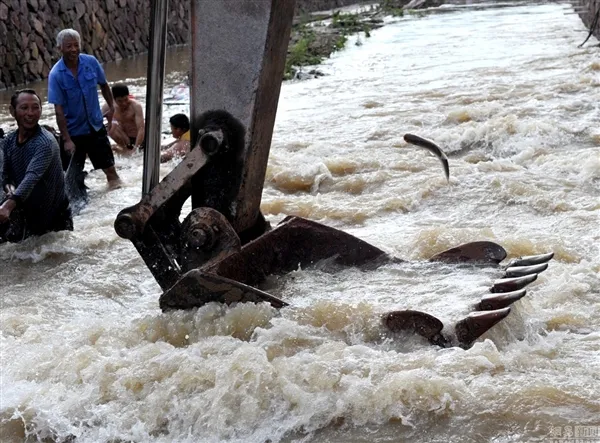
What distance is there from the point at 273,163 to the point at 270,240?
427 cm

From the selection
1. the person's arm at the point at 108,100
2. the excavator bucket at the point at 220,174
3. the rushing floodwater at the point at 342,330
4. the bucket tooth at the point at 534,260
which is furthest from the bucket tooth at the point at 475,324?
the person's arm at the point at 108,100

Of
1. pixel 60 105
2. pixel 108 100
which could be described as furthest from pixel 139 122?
pixel 60 105

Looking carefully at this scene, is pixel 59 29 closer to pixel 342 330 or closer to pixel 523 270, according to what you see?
pixel 342 330

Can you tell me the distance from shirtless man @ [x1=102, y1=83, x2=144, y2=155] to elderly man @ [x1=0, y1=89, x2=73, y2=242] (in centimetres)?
325

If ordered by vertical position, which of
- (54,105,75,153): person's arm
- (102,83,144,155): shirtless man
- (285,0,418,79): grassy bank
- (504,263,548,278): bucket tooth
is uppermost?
(504,263,548,278): bucket tooth

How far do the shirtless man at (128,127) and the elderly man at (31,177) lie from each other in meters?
3.25

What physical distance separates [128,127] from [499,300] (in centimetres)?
699

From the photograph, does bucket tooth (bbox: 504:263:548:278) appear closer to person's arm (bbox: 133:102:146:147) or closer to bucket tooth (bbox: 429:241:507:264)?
bucket tooth (bbox: 429:241:507:264)

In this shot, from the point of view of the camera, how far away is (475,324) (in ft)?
12.9

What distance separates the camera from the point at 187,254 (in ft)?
15.0

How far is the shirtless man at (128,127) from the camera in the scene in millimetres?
10133

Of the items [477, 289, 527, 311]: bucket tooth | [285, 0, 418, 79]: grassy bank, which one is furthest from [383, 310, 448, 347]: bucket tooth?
[285, 0, 418, 79]: grassy bank

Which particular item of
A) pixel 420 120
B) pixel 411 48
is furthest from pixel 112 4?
pixel 420 120

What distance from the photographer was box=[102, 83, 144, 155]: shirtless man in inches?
399
